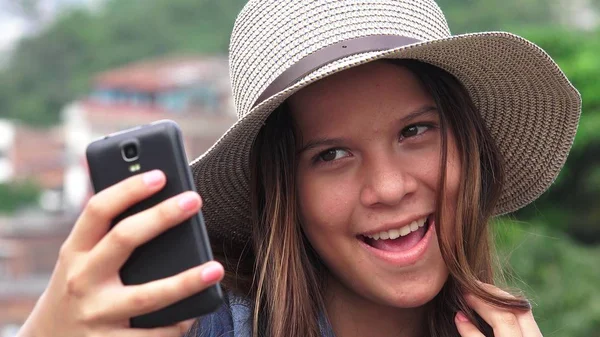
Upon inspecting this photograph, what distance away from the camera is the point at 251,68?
1.48m

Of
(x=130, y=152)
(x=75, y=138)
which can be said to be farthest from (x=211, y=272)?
(x=75, y=138)

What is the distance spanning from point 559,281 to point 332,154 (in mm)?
4233

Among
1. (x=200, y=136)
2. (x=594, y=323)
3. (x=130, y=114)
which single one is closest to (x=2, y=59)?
(x=130, y=114)

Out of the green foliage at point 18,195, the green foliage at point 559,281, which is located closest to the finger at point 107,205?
the green foliage at point 559,281

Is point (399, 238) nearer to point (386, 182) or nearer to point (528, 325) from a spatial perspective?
point (386, 182)

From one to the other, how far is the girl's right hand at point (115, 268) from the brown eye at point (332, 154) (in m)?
0.46

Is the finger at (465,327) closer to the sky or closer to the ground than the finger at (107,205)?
closer to the ground

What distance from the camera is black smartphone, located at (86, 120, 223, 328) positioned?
1009mm

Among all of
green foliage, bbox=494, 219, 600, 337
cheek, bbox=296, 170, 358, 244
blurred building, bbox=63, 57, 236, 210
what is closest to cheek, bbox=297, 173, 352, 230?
cheek, bbox=296, 170, 358, 244

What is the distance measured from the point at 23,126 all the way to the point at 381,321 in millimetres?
49016

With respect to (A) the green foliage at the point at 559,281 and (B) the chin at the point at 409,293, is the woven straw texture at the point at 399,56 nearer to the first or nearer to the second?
(B) the chin at the point at 409,293

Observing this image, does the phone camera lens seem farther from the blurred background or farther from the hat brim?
the blurred background

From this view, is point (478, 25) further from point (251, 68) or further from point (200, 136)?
point (251, 68)

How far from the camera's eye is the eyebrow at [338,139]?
4.69ft
